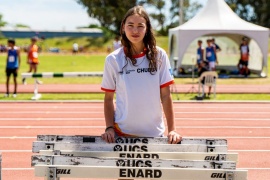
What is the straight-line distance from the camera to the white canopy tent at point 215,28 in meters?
25.0

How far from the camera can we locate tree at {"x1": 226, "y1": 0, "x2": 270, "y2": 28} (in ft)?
285

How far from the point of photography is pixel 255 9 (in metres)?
89.2

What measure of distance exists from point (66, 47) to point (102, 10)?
6.99m

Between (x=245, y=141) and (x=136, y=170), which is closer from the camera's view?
(x=136, y=170)

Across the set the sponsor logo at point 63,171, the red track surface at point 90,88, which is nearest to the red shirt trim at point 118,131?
the sponsor logo at point 63,171

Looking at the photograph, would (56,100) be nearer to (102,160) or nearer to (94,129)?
(94,129)

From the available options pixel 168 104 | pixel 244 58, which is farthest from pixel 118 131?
pixel 244 58

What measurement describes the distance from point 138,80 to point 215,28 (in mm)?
21277

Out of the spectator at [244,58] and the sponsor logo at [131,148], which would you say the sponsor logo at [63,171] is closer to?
the sponsor logo at [131,148]

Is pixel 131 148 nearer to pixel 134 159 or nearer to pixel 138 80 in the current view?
pixel 134 159

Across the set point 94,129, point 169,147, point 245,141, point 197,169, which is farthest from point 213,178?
point 94,129

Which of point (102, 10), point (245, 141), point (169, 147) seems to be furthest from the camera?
point (102, 10)

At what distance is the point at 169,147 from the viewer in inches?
160

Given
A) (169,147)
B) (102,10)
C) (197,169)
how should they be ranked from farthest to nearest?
1. (102,10)
2. (169,147)
3. (197,169)
